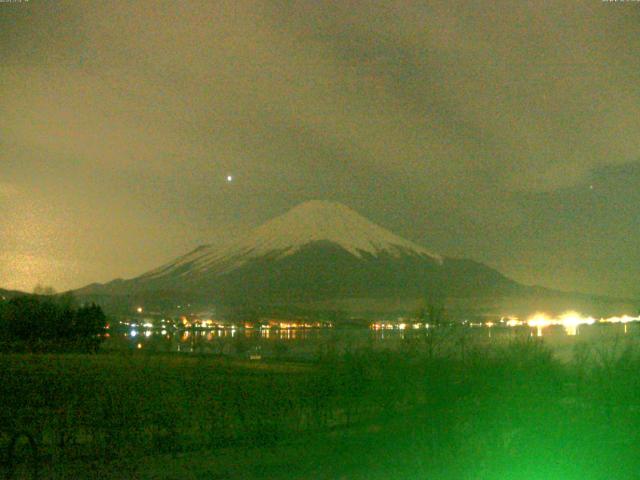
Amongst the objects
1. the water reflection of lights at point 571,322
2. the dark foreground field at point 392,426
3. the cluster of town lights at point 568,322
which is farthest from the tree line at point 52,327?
the dark foreground field at point 392,426

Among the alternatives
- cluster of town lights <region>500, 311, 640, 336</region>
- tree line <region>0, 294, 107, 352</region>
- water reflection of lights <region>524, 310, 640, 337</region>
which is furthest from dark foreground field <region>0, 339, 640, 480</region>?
tree line <region>0, 294, 107, 352</region>

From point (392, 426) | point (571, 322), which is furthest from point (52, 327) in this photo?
point (392, 426)

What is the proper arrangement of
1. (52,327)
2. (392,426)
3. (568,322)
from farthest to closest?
1. (52,327)
2. (568,322)
3. (392,426)

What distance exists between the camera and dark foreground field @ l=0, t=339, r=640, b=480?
43.5 feet

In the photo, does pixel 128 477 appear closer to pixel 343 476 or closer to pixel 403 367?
pixel 343 476

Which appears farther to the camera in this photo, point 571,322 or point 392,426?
point 571,322

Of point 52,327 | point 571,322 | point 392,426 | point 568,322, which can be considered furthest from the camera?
point 52,327

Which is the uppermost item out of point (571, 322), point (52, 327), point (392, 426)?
point (571, 322)

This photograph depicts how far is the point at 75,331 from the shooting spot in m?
64.3

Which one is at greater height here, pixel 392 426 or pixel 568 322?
pixel 568 322

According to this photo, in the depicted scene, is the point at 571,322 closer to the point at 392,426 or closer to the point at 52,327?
the point at 52,327

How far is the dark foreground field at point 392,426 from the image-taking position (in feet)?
43.5

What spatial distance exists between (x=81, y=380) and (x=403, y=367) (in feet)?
58.1

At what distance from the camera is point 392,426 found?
16719mm
